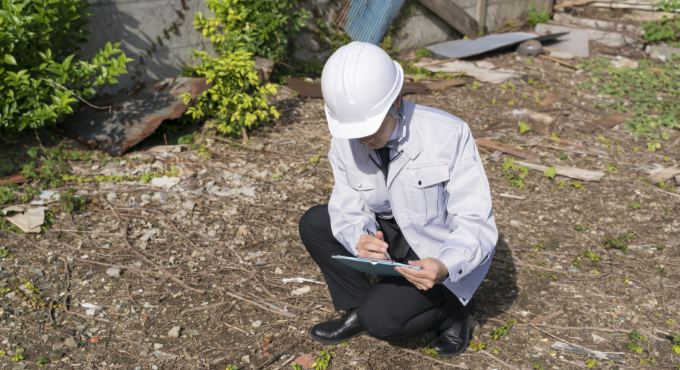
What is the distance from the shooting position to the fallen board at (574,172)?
4535 millimetres

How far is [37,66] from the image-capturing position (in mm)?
4043

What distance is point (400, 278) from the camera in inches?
94.7

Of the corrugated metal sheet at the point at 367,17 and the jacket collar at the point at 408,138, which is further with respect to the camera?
the corrugated metal sheet at the point at 367,17

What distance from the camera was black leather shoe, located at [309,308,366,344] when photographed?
266 centimetres

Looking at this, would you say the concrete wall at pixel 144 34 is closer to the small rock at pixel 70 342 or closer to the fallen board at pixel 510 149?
the small rock at pixel 70 342

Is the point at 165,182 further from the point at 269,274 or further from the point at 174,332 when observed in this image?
the point at 174,332

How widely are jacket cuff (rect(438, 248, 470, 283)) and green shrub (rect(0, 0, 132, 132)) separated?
10.5ft

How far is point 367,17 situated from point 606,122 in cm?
339

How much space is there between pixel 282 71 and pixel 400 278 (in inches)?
174

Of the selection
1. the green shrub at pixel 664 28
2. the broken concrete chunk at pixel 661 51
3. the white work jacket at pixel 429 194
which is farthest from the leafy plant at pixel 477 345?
the green shrub at pixel 664 28

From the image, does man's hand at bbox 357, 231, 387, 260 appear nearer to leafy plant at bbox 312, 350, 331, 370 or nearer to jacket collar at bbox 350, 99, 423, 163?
jacket collar at bbox 350, 99, 423, 163

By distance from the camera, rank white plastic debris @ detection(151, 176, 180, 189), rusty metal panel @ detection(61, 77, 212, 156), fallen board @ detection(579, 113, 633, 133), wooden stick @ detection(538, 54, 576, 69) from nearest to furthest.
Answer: white plastic debris @ detection(151, 176, 180, 189)
rusty metal panel @ detection(61, 77, 212, 156)
fallen board @ detection(579, 113, 633, 133)
wooden stick @ detection(538, 54, 576, 69)

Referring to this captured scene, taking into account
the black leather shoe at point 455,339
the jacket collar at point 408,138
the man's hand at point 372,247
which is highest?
the jacket collar at point 408,138

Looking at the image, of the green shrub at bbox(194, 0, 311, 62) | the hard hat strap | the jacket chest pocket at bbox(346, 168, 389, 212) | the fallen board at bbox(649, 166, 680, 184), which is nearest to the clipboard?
the jacket chest pocket at bbox(346, 168, 389, 212)
